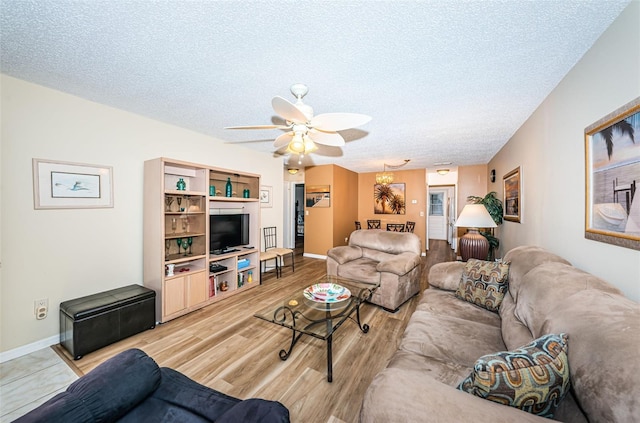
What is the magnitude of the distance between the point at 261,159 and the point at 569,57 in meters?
4.22

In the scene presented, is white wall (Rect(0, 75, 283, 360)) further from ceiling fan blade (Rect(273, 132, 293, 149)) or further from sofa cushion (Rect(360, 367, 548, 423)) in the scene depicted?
sofa cushion (Rect(360, 367, 548, 423))

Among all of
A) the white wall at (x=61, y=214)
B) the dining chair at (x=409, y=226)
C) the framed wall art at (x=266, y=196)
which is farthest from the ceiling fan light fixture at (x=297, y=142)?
the dining chair at (x=409, y=226)

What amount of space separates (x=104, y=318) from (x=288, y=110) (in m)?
2.61

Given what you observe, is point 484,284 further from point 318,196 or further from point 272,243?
point 318,196

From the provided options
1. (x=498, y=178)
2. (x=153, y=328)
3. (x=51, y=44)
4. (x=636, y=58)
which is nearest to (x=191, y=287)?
(x=153, y=328)

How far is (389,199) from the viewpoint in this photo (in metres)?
7.04

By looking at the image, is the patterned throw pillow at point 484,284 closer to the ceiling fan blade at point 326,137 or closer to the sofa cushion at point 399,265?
the sofa cushion at point 399,265

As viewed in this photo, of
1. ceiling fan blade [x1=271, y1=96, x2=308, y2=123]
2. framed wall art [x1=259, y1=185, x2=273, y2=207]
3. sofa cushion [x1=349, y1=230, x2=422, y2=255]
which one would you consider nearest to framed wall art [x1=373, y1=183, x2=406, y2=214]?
sofa cushion [x1=349, y1=230, x2=422, y2=255]

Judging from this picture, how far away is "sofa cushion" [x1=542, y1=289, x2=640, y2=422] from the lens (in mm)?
680

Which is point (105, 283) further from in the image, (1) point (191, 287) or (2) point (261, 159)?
(2) point (261, 159)

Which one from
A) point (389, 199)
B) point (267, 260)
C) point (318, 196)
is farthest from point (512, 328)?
point (389, 199)

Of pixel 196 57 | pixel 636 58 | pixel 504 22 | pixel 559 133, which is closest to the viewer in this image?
pixel 636 58

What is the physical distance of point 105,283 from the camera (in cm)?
264

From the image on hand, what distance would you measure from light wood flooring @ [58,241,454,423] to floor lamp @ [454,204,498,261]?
130 cm
